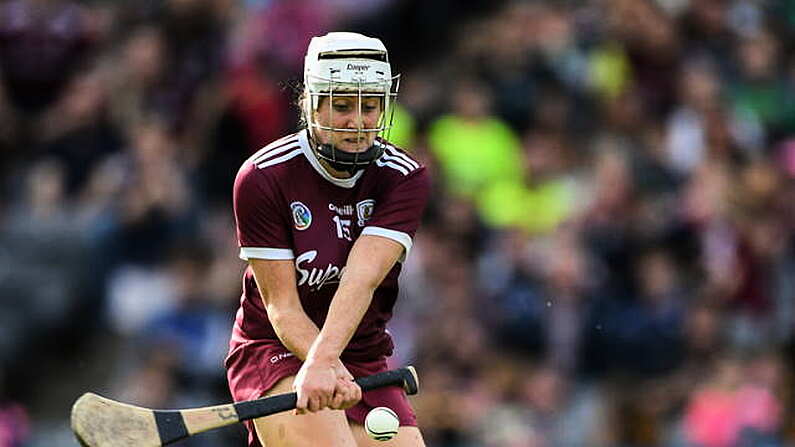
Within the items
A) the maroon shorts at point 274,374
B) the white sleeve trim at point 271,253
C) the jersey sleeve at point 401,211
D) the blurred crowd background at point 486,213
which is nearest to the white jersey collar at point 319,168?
the jersey sleeve at point 401,211

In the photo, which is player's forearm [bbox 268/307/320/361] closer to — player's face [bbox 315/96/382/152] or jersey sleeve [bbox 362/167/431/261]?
jersey sleeve [bbox 362/167/431/261]

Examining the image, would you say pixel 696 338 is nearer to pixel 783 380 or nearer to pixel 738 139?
pixel 783 380

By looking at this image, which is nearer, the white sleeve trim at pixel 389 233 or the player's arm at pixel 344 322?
the player's arm at pixel 344 322

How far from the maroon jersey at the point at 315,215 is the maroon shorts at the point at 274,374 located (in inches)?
1.9

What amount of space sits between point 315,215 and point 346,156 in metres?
0.25

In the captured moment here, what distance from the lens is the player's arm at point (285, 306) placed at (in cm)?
598

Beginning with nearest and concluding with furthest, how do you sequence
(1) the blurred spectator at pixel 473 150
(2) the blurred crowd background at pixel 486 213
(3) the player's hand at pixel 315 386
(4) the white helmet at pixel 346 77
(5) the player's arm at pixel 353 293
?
1. (3) the player's hand at pixel 315 386
2. (5) the player's arm at pixel 353 293
3. (4) the white helmet at pixel 346 77
4. (2) the blurred crowd background at pixel 486 213
5. (1) the blurred spectator at pixel 473 150

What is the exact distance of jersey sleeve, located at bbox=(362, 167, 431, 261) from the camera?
6137mm

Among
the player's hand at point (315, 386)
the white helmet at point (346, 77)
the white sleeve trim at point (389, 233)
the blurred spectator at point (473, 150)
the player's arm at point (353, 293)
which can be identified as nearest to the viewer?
the player's hand at point (315, 386)

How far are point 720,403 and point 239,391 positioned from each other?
15.2 ft

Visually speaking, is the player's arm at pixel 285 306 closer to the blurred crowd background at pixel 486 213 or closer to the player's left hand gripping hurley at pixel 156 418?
the player's left hand gripping hurley at pixel 156 418

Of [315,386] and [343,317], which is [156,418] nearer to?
[315,386]

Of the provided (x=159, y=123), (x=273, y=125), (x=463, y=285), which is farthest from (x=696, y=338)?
(x=159, y=123)

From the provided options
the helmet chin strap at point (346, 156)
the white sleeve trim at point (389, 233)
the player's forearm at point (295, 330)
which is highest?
the helmet chin strap at point (346, 156)
